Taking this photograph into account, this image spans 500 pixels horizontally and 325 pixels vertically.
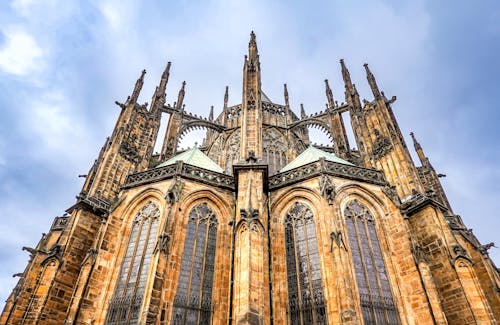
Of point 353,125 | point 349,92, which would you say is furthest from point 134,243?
point 349,92

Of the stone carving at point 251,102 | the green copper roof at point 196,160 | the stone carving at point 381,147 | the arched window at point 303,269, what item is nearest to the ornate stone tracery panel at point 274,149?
the stone carving at point 251,102

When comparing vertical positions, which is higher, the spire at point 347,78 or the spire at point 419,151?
the spire at point 347,78

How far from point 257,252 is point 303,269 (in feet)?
7.05

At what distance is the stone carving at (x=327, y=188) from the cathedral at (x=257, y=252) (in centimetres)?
6

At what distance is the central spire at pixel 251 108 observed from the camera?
18.0 meters

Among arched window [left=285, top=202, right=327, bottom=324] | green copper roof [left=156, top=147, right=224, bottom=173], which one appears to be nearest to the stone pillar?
arched window [left=285, top=202, right=327, bottom=324]

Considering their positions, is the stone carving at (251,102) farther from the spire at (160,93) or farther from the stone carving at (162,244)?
the stone carving at (162,244)

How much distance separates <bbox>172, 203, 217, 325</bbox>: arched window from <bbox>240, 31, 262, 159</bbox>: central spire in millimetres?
3826

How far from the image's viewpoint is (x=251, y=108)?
20.4 m

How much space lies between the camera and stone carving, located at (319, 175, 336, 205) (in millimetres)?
14727

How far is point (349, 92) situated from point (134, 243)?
16.5 metres

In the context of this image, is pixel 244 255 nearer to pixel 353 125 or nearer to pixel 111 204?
pixel 111 204

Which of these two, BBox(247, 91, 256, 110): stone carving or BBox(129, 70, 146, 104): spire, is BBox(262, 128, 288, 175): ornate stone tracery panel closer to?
BBox(247, 91, 256, 110): stone carving

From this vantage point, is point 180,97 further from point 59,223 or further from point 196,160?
point 59,223
